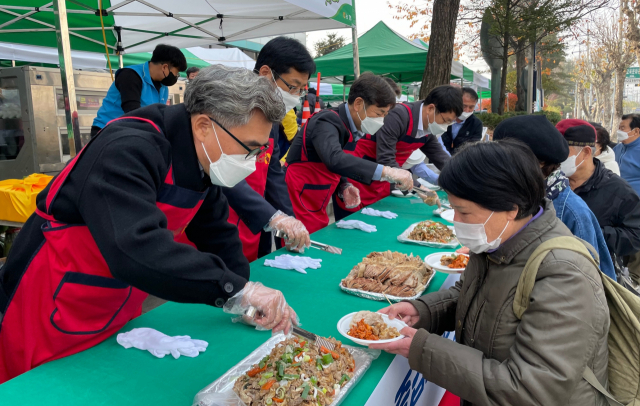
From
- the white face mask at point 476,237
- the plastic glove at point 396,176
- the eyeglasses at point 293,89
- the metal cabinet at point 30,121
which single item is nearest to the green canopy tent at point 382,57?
the metal cabinet at point 30,121

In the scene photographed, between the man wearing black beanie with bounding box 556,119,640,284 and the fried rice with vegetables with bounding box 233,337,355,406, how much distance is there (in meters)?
2.01

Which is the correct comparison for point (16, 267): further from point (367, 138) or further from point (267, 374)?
point (367, 138)

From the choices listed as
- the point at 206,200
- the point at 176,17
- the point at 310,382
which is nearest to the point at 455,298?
the point at 310,382

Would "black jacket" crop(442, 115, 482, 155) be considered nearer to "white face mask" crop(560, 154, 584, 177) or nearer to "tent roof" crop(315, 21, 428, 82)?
"white face mask" crop(560, 154, 584, 177)

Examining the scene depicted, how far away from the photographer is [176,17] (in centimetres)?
588

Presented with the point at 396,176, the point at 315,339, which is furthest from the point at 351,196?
the point at 315,339

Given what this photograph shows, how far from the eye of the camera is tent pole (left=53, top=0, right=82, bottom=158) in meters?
3.34

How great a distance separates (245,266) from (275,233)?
1.42 feet

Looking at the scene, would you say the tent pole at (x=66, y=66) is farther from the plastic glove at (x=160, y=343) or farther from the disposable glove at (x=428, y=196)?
the disposable glove at (x=428, y=196)

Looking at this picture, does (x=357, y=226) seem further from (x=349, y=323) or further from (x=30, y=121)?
(x=30, y=121)

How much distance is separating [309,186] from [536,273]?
2495 mm

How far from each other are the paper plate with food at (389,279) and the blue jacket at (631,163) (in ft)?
16.1

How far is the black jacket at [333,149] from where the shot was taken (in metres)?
3.32

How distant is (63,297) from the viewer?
1484mm
